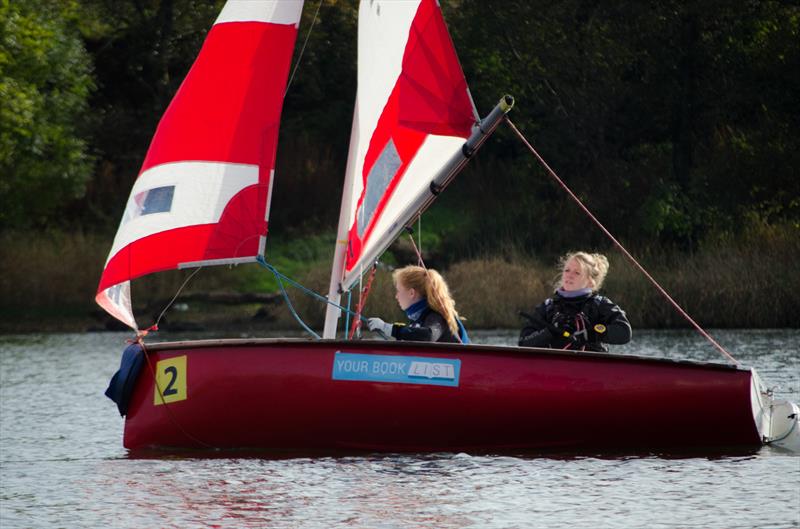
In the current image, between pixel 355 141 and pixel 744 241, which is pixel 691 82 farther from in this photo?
pixel 355 141

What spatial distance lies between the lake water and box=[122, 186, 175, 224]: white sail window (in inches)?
65.4

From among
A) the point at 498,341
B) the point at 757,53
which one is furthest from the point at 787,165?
the point at 498,341

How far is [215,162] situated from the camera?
37.5 ft

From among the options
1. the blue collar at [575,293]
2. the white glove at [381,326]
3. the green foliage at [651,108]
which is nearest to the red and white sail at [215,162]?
the white glove at [381,326]

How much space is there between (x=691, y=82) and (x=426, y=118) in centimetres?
2226

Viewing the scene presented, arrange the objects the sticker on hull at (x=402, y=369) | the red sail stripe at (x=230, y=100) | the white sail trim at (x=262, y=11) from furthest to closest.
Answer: the white sail trim at (x=262, y=11)
the red sail stripe at (x=230, y=100)
the sticker on hull at (x=402, y=369)

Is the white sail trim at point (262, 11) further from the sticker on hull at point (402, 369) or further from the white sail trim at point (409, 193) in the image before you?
the sticker on hull at point (402, 369)

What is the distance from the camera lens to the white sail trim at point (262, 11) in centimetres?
1167

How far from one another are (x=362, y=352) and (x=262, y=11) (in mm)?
2788

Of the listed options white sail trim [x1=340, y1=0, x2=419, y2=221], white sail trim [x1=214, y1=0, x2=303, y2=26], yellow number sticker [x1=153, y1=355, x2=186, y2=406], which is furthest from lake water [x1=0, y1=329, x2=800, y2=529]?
white sail trim [x1=214, y1=0, x2=303, y2=26]

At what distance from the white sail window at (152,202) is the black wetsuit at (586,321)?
259 cm

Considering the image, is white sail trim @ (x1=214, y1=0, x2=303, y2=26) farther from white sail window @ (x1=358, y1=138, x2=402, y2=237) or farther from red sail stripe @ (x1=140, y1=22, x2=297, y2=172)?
white sail window @ (x1=358, y1=138, x2=402, y2=237)

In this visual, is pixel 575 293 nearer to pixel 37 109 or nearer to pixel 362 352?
pixel 362 352

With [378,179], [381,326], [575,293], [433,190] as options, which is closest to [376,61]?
[378,179]
